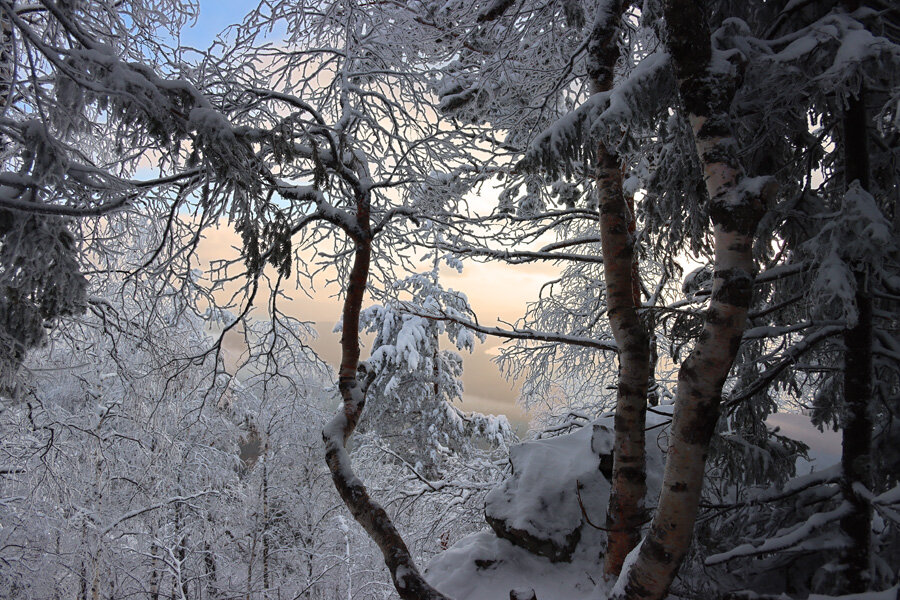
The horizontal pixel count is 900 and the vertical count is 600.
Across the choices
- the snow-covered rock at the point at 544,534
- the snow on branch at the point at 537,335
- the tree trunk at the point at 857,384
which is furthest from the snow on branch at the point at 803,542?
the snow on branch at the point at 537,335

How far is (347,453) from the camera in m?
4.73

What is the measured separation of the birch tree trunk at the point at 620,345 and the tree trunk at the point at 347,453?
5.04 ft

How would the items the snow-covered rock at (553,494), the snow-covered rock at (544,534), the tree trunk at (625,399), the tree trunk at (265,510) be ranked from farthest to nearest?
the tree trunk at (265,510) → the snow-covered rock at (553,494) → the snow-covered rock at (544,534) → the tree trunk at (625,399)

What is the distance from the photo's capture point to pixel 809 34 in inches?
105

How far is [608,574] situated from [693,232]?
2.86 meters

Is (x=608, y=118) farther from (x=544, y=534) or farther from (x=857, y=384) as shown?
(x=544, y=534)

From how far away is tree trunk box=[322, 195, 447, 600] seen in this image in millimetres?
3781

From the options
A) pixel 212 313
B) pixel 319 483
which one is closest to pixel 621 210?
pixel 212 313

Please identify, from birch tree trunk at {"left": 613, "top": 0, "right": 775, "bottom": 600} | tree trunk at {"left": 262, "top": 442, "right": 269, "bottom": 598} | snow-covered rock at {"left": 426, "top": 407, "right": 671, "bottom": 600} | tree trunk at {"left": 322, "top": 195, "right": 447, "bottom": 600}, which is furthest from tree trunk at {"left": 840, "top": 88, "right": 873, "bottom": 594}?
tree trunk at {"left": 262, "top": 442, "right": 269, "bottom": 598}

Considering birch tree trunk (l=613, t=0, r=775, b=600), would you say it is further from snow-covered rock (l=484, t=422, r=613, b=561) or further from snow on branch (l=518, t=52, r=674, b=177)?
snow-covered rock (l=484, t=422, r=613, b=561)

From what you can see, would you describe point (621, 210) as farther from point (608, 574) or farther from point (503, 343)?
point (503, 343)

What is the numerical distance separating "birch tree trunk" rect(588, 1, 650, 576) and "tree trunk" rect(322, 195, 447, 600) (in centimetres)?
154

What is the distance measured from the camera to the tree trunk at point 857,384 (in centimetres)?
295

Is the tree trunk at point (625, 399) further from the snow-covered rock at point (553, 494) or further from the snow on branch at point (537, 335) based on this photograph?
the snow on branch at point (537, 335)
